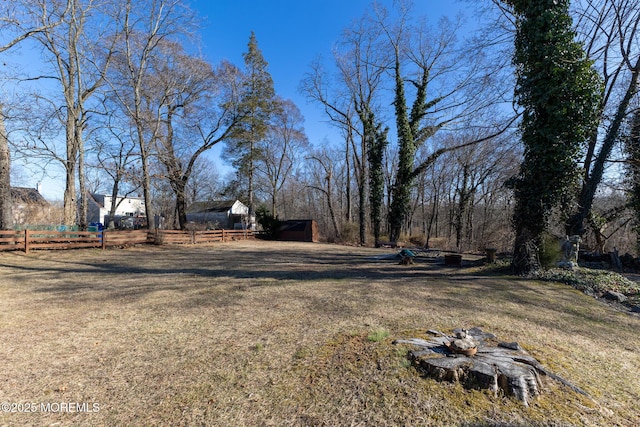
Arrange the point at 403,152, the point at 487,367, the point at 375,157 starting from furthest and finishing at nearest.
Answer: the point at 375,157 → the point at 403,152 → the point at 487,367

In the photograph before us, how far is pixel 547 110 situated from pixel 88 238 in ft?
58.3

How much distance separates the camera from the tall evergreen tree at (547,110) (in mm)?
7465

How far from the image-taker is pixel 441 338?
3406 millimetres

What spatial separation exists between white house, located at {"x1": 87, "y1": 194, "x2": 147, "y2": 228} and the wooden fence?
81.4ft

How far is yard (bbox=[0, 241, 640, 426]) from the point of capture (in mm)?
2312

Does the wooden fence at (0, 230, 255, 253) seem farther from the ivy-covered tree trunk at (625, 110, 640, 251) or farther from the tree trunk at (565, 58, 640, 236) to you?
the ivy-covered tree trunk at (625, 110, 640, 251)

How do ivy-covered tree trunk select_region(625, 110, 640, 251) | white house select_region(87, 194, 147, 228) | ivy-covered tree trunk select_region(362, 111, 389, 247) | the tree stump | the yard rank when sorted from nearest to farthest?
1. the yard
2. the tree stump
3. ivy-covered tree trunk select_region(625, 110, 640, 251)
4. ivy-covered tree trunk select_region(362, 111, 389, 247)
5. white house select_region(87, 194, 147, 228)

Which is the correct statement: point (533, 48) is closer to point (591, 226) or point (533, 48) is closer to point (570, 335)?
point (570, 335)

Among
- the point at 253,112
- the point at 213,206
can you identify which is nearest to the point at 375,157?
the point at 253,112

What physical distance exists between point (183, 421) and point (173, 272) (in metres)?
7.14

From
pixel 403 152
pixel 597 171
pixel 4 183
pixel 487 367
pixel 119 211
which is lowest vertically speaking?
pixel 487 367

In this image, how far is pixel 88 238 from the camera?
44.6 feet

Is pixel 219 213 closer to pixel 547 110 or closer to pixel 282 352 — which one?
pixel 547 110

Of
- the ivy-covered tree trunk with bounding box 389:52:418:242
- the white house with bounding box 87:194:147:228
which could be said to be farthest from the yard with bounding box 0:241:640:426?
the white house with bounding box 87:194:147:228
